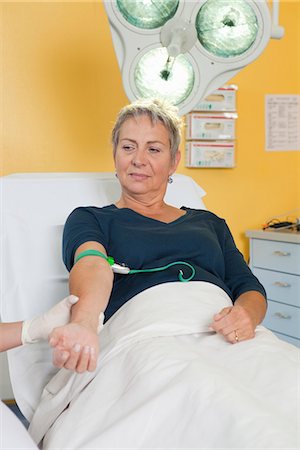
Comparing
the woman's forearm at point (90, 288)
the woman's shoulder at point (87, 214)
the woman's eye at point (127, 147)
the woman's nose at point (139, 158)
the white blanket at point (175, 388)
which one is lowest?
the white blanket at point (175, 388)

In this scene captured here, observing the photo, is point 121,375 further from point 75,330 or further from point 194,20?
point 194,20

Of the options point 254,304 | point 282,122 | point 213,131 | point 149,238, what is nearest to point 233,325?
point 254,304

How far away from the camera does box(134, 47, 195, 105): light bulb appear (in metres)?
1.70

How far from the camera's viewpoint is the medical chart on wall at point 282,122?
9.73 ft

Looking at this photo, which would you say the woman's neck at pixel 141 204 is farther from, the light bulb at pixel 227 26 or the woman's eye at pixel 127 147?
the light bulb at pixel 227 26

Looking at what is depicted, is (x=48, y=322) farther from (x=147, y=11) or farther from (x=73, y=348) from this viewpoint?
(x=147, y=11)

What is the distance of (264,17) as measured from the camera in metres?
1.68

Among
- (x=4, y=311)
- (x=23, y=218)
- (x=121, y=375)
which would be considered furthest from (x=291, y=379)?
(x=23, y=218)

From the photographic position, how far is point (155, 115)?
4.92 feet

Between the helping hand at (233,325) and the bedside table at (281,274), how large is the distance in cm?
133

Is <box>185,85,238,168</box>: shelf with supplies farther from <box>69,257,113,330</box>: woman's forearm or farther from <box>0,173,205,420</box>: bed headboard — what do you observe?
<box>69,257,113,330</box>: woman's forearm

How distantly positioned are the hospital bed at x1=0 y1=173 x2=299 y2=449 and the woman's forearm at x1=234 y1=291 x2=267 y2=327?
7cm

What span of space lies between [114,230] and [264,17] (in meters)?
0.78

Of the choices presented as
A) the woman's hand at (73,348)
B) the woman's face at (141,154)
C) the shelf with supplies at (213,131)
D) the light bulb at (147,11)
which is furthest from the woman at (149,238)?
the shelf with supplies at (213,131)
